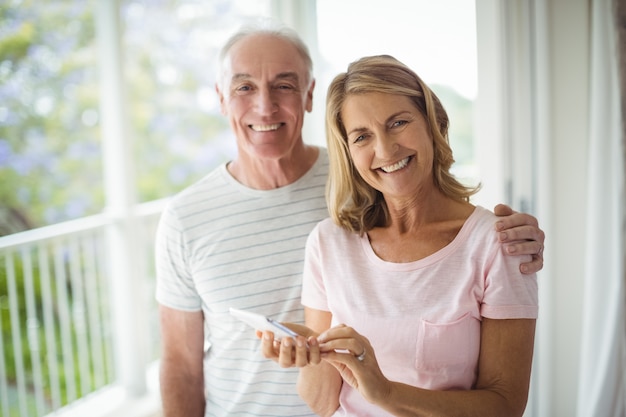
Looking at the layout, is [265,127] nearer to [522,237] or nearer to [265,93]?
[265,93]

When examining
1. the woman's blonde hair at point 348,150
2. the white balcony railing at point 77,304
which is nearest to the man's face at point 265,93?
the woman's blonde hair at point 348,150

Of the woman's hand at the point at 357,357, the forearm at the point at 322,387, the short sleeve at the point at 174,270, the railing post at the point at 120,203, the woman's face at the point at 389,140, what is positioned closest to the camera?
the woman's hand at the point at 357,357

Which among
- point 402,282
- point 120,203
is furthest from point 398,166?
point 120,203

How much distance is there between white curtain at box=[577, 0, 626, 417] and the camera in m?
1.31

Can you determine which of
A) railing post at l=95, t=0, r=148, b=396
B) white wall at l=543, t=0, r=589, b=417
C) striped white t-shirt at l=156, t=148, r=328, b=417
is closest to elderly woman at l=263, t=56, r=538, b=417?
striped white t-shirt at l=156, t=148, r=328, b=417

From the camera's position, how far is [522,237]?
3.84ft

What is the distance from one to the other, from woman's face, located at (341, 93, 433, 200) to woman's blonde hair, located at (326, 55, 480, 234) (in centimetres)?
2

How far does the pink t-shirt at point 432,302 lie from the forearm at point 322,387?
22 mm

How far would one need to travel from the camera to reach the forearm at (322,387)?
1.35 metres

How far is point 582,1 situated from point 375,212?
2.27 ft

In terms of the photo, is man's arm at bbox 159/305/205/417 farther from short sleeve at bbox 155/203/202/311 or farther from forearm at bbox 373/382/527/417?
forearm at bbox 373/382/527/417

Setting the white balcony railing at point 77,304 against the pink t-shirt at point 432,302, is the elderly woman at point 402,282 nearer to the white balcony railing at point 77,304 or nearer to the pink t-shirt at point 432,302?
the pink t-shirt at point 432,302

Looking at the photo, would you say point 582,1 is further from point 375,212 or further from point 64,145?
point 64,145

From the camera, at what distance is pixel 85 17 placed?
19.6 ft
